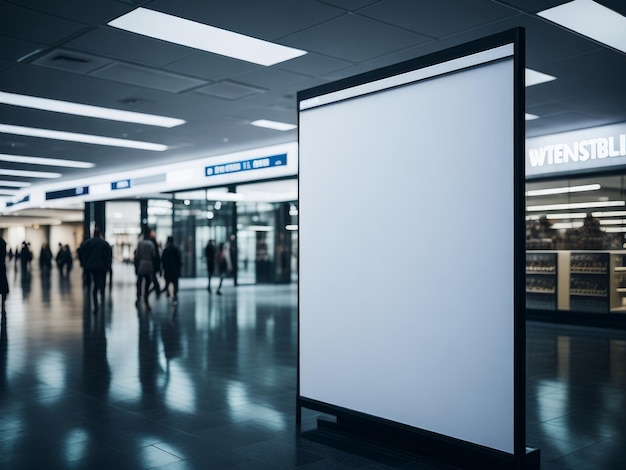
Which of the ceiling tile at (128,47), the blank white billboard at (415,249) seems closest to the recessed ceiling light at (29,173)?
the ceiling tile at (128,47)

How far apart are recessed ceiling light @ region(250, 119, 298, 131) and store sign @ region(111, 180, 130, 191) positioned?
8.00 metres

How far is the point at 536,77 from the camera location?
8.52m

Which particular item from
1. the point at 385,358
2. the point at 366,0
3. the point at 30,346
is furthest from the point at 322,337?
the point at 30,346

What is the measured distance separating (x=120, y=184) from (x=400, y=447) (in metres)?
16.5

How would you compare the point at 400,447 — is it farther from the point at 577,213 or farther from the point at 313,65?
the point at 577,213

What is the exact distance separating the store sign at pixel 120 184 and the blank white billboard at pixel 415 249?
14.9m

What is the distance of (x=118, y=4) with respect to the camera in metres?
5.91

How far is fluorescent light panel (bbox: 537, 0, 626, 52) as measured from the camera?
609 centimetres

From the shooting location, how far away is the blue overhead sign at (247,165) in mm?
14297

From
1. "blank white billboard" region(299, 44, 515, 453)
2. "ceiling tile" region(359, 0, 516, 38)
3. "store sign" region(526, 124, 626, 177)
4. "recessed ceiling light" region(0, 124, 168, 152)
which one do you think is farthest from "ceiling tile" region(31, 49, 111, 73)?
"store sign" region(526, 124, 626, 177)

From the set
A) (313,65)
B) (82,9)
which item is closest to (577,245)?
(313,65)

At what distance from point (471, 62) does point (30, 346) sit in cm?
728

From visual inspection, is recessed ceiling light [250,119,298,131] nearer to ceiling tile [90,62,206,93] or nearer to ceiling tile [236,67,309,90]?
ceiling tile [236,67,309,90]

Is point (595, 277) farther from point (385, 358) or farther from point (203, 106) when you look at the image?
point (385, 358)
